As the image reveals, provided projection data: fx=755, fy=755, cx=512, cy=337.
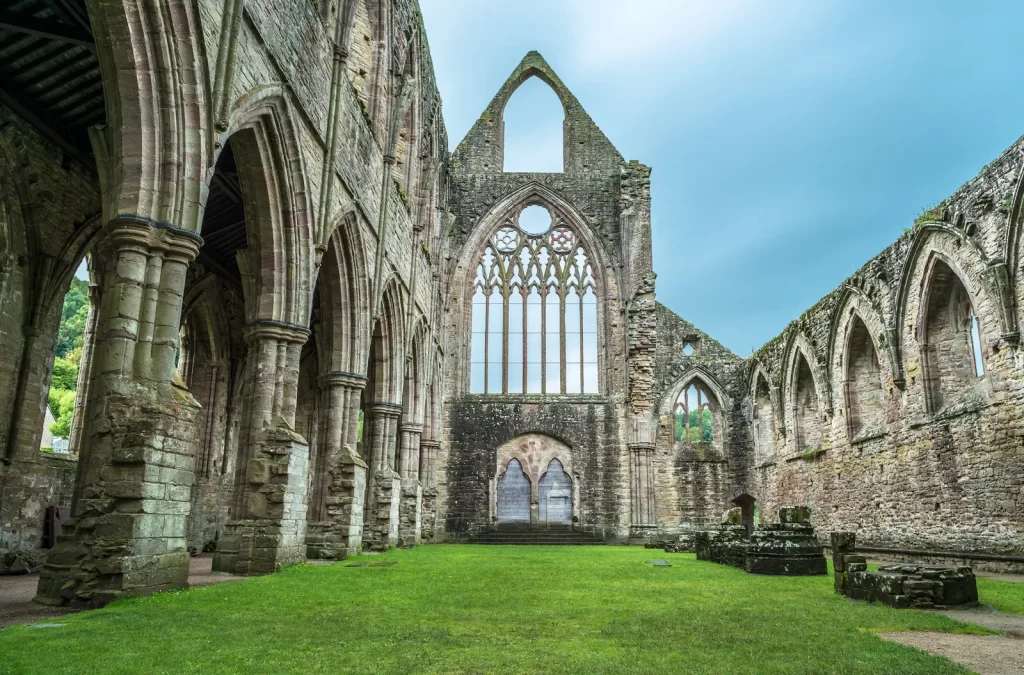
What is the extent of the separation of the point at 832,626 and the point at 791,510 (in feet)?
19.6

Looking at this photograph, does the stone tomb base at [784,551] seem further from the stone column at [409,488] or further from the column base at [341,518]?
the stone column at [409,488]

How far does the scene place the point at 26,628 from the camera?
14.6 feet

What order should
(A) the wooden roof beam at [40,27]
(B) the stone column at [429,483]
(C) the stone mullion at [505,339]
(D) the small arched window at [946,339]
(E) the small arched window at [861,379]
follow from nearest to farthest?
1. (A) the wooden roof beam at [40,27]
2. (D) the small arched window at [946,339]
3. (E) the small arched window at [861,379]
4. (B) the stone column at [429,483]
5. (C) the stone mullion at [505,339]

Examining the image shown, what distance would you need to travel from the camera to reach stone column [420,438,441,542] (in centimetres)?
2030

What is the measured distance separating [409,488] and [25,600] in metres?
10.8

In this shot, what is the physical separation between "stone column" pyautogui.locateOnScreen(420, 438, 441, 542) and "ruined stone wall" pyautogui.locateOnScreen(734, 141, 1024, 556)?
961 cm

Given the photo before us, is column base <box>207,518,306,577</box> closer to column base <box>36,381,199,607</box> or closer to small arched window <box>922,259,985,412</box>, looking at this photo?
column base <box>36,381,199,607</box>

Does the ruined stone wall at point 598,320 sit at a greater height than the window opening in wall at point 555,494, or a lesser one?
greater

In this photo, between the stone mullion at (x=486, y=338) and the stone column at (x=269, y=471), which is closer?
the stone column at (x=269, y=471)

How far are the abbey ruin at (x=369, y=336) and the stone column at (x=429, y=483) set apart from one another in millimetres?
104

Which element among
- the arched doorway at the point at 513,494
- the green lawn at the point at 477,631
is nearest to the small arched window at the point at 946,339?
the green lawn at the point at 477,631

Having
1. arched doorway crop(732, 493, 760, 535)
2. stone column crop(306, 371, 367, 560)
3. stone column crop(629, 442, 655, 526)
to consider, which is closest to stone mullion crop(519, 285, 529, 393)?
stone column crop(629, 442, 655, 526)

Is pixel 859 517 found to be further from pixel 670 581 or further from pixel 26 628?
pixel 26 628

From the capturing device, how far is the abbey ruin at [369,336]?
637 centimetres
